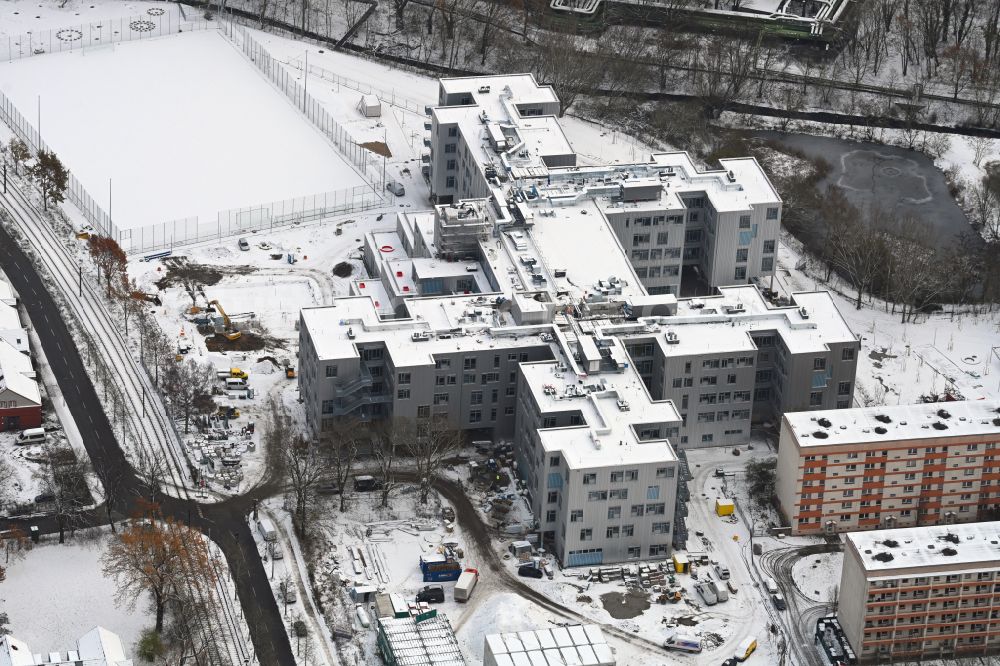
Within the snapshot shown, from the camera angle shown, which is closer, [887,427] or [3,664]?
[3,664]

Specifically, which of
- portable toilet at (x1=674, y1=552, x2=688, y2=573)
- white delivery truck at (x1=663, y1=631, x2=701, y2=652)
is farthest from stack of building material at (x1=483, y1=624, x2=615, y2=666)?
portable toilet at (x1=674, y1=552, x2=688, y2=573)

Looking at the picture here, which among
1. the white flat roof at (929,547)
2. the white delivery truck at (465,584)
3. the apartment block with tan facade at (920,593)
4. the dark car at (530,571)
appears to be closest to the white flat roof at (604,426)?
the dark car at (530,571)

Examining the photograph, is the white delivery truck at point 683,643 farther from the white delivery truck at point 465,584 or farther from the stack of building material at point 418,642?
the stack of building material at point 418,642

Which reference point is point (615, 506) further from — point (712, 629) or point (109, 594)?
point (109, 594)

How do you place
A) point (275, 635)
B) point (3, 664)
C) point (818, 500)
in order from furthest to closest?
point (818, 500) < point (275, 635) < point (3, 664)

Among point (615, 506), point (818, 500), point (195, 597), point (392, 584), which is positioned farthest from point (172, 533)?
point (818, 500)

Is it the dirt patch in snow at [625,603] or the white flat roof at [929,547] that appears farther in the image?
the dirt patch in snow at [625,603]

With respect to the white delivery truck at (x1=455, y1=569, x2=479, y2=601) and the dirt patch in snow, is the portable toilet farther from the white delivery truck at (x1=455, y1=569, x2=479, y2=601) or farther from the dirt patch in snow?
the white delivery truck at (x1=455, y1=569, x2=479, y2=601)
